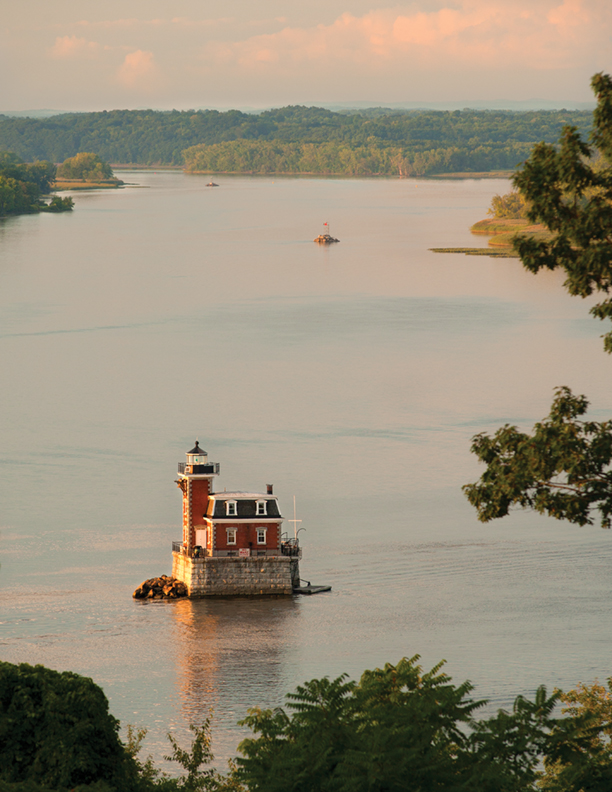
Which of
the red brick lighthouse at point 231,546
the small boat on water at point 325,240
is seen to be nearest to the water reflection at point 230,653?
the red brick lighthouse at point 231,546

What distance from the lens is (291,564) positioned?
37.2 m

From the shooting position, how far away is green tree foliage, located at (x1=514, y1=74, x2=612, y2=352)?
14797 mm

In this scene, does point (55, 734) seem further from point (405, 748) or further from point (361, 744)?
point (405, 748)

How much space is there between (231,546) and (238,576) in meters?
1.00

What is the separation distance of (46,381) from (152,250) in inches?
2989

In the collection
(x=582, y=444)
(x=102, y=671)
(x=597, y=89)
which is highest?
(x=597, y=89)

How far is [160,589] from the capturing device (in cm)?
3672

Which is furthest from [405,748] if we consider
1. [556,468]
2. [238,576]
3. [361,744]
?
[238,576]

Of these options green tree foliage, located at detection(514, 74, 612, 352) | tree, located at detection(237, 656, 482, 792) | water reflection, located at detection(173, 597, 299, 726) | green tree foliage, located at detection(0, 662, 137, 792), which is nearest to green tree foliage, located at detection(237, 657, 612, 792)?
tree, located at detection(237, 656, 482, 792)

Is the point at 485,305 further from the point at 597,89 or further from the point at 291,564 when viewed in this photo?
the point at 597,89

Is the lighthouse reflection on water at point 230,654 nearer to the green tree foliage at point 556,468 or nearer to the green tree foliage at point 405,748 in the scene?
the green tree foliage at point 405,748

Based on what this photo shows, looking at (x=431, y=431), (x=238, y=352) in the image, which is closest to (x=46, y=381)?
(x=238, y=352)

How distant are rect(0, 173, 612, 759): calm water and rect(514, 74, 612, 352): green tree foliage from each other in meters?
14.4

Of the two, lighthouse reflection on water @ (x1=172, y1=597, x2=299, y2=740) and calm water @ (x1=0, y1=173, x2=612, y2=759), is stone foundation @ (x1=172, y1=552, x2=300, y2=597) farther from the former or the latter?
calm water @ (x1=0, y1=173, x2=612, y2=759)
